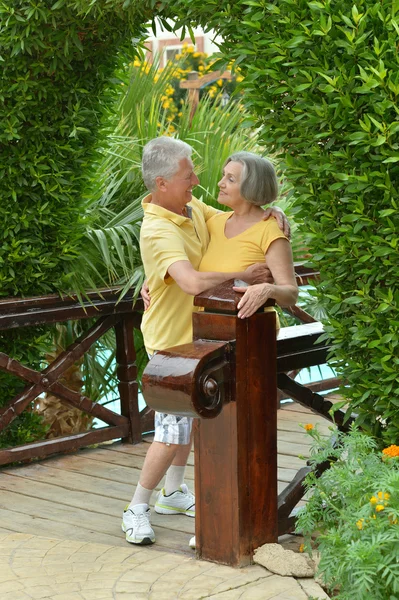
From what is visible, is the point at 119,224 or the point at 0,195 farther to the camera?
the point at 119,224

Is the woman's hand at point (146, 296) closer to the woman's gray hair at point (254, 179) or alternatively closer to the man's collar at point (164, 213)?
the man's collar at point (164, 213)

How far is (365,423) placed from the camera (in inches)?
125

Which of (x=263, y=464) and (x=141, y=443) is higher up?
(x=263, y=464)

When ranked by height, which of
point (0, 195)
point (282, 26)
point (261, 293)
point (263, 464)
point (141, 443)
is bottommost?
point (141, 443)

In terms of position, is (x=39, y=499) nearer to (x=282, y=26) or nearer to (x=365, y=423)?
(x=365, y=423)

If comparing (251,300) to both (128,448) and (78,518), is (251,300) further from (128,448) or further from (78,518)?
(128,448)

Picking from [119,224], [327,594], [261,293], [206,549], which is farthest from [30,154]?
[327,594]

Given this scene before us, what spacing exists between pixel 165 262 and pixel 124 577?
1093mm

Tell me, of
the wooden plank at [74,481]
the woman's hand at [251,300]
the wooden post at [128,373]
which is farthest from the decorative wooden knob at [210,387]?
the wooden post at [128,373]

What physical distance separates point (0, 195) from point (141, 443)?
1574mm

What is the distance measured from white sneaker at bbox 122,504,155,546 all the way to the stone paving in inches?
5.5

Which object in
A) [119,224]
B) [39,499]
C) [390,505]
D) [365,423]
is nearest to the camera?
[390,505]

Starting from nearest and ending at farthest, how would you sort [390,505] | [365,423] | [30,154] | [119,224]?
1. [390,505]
2. [365,423]
3. [30,154]
4. [119,224]

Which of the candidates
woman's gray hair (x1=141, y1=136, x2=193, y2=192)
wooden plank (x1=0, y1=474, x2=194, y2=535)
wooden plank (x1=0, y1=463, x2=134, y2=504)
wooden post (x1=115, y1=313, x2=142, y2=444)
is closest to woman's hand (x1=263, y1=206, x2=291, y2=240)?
woman's gray hair (x1=141, y1=136, x2=193, y2=192)
